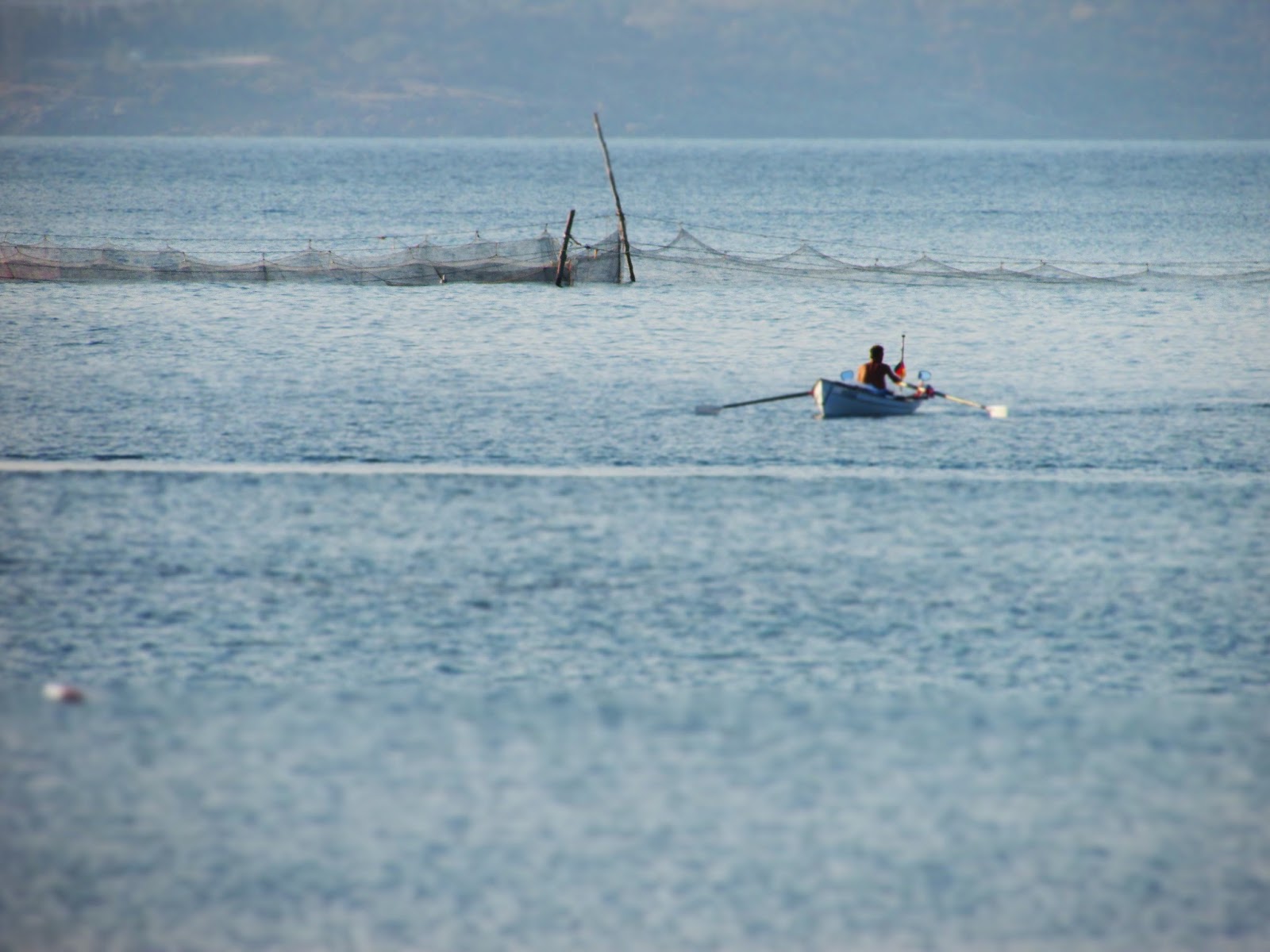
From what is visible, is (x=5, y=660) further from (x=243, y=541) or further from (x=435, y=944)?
(x=435, y=944)

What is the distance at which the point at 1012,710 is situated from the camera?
13000 mm

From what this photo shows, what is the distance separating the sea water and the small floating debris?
149 millimetres

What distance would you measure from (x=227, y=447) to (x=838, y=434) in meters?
11.1

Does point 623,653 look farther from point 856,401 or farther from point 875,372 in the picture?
point 875,372

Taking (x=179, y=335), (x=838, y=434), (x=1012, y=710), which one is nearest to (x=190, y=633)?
(x=1012, y=710)

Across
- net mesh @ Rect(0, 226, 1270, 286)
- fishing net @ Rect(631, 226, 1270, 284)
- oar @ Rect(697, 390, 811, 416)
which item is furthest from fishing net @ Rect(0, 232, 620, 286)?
oar @ Rect(697, 390, 811, 416)

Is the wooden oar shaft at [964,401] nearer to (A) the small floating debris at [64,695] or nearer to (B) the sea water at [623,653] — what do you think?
(B) the sea water at [623,653]

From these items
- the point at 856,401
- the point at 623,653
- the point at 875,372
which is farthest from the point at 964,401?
the point at 623,653

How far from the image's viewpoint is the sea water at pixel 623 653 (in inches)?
384

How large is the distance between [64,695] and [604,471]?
1130 cm

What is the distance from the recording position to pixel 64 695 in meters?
12.9

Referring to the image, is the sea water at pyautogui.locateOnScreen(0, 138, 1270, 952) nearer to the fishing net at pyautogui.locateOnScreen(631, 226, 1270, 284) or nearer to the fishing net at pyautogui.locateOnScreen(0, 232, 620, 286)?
the fishing net at pyautogui.locateOnScreen(0, 232, 620, 286)

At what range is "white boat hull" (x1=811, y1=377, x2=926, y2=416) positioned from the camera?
86.9 ft

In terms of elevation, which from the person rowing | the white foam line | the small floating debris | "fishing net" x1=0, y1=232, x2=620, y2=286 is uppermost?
"fishing net" x1=0, y1=232, x2=620, y2=286
